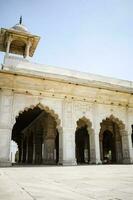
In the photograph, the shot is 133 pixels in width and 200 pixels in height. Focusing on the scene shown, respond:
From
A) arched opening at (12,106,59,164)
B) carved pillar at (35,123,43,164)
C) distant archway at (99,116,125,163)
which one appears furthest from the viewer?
carved pillar at (35,123,43,164)

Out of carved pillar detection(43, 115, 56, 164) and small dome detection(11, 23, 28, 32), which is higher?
small dome detection(11, 23, 28, 32)

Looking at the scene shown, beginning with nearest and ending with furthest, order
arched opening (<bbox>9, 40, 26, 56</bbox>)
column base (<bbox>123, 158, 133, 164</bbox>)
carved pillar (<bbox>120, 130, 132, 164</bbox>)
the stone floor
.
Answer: the stone floor, column base (<bbox>123, 158, 133, 164</bbox>), carved pillar (<bbox>120, 130, 132, 164</bbox>), arched opening (<bbox>9, 40, 26, 56</bbox>)

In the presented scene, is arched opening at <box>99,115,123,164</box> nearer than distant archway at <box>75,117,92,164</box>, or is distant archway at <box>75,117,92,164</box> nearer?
arched opening at <box>99,115,123,164</box>

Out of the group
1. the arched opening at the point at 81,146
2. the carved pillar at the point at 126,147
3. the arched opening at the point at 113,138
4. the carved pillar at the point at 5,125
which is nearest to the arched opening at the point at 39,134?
the carved pillar at the point at 5,125

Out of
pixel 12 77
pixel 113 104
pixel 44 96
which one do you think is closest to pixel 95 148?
pixel 113 104

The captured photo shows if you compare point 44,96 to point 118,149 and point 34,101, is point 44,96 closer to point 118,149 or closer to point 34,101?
point 34,101

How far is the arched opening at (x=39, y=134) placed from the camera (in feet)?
48.0

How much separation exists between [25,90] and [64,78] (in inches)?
97.2

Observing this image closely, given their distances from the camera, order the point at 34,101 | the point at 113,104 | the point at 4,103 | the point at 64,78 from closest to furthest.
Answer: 1. the point at 4,103
2. the point at 34,101
3. the point at 64,78
4. the point at 113,104

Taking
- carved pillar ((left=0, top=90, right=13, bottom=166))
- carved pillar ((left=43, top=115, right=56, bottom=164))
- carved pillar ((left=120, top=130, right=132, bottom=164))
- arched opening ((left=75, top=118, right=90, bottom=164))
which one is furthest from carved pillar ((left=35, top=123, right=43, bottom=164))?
carved pillar ((left=120, top=130, right=132, bottom=164))

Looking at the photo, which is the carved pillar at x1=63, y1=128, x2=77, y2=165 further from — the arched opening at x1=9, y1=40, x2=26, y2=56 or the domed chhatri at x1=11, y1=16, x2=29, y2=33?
the domed chhatri at x1=11, y1=16, x2=29, y2=33

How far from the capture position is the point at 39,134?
1764 centimetres

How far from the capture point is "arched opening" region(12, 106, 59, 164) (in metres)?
14.6

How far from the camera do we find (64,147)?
1152cm
